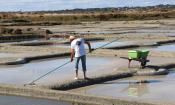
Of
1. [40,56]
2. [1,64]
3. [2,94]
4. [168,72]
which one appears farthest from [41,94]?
[40,56]

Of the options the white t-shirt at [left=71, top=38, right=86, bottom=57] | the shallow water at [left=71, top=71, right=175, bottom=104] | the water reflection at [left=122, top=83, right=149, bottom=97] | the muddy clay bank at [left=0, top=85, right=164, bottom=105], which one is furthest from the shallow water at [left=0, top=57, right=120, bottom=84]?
the water reflection at [left=122, top=83, right=149, bottom=97]

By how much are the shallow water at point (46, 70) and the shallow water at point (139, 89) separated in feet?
4.75

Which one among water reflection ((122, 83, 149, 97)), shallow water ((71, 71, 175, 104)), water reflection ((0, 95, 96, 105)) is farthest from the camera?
water reflection ((122, 83, 149, 97))

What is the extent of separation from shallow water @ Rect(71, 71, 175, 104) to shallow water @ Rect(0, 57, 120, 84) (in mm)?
1447

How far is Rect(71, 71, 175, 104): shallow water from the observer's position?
952cm

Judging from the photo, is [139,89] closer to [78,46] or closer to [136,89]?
[136,89]

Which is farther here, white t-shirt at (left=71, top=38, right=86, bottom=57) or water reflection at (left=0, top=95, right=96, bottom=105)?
white t-shirt at (left=71, top=38, right=86, bottom=57)

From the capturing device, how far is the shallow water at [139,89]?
952 centimetres

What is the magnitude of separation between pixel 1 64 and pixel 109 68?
4420mm

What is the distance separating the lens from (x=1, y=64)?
Answer: 1648 centimetres

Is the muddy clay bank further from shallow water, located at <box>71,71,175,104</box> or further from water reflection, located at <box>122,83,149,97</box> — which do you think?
water reflection, located at <box>122,83,149,97</box>

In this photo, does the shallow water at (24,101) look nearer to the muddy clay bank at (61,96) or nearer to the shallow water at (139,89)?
the muddy clay bank at (61,96)

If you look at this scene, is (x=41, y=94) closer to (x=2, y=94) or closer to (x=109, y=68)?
(x=2, y=94)

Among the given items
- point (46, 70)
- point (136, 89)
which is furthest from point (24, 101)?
point (46, 70)
